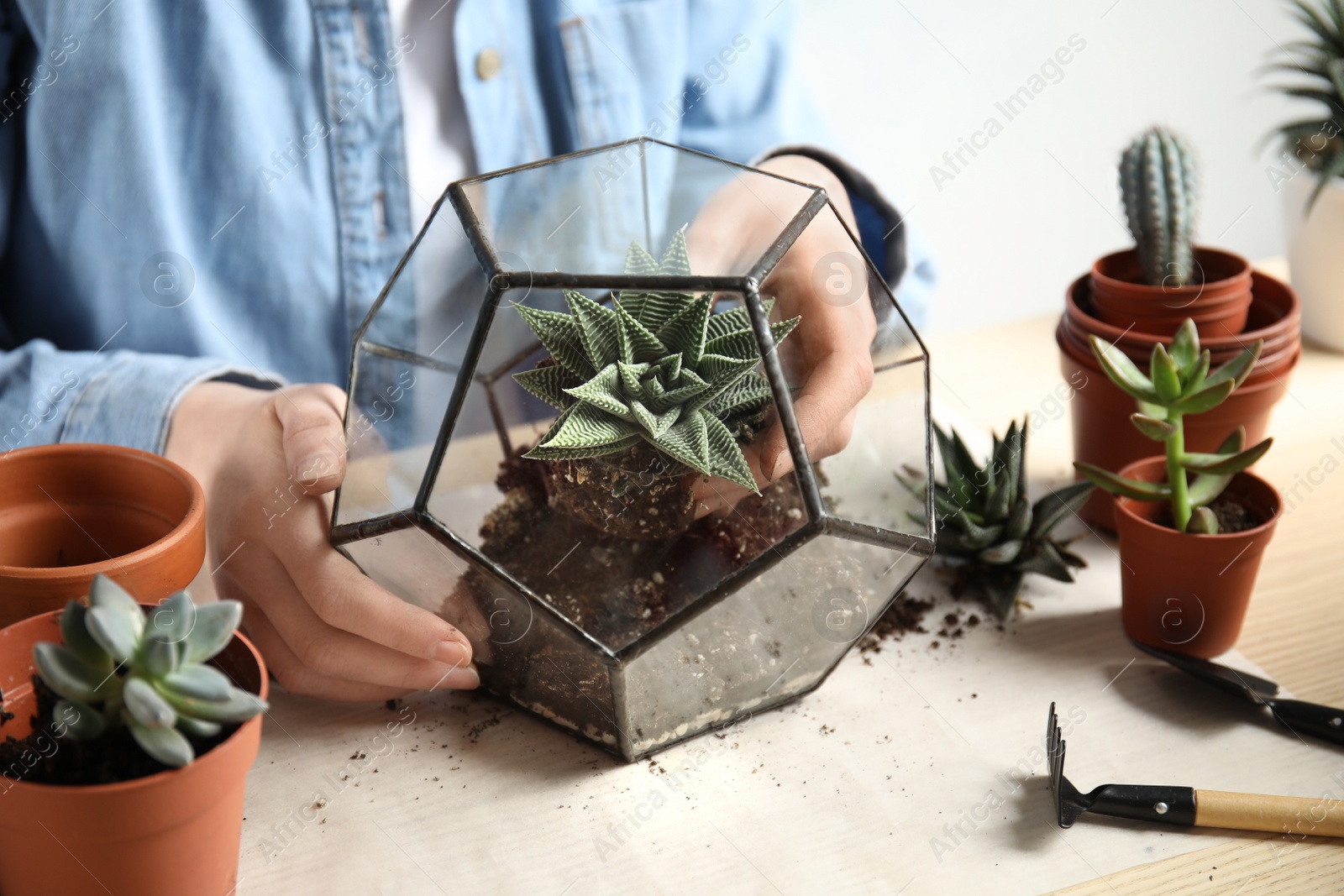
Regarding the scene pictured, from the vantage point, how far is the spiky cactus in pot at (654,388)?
0.60 metres

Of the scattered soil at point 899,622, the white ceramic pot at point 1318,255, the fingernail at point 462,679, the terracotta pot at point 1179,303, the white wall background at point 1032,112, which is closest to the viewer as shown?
the fingernail at point 462,679

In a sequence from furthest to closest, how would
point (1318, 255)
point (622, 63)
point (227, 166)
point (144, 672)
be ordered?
point (1318, 255) → point (622, 63) → point (227, 166) → point (144, 672)

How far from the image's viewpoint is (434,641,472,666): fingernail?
658mm

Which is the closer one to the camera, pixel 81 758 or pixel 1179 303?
pixel 81 758

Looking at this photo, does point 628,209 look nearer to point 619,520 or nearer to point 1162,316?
point 619,520

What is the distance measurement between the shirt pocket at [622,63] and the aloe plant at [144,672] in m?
0.70

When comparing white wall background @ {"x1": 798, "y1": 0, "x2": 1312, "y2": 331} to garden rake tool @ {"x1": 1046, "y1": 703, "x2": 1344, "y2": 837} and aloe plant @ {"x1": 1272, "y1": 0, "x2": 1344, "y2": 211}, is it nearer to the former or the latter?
aloe plant @ {"x1": 1272, "y1": 0, "x2": 1344, "y2": 211}

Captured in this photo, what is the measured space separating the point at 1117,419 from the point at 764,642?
0.44m

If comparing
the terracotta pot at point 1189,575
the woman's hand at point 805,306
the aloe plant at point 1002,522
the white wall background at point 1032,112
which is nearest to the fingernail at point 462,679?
the woman's hand at point 805,306

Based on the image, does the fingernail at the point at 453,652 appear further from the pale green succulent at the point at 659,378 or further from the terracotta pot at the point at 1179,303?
the terracotta pot at the point at 1179,303

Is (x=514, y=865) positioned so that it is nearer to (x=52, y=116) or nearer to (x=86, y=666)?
(x=86, y=666)

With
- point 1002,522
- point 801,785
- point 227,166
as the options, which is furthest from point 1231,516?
point 227,166

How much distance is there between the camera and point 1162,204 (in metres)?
0.95

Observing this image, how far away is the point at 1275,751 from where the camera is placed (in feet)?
2.26
